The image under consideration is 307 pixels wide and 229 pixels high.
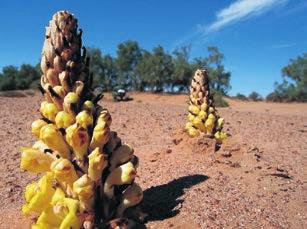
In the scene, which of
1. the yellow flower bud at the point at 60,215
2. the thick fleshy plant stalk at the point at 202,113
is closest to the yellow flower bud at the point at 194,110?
the thick fleshy plant stalk at the point at 202,113

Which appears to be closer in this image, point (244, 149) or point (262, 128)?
point (244, 149)

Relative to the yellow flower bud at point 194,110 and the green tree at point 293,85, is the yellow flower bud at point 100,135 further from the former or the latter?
the green tree at point 293,85

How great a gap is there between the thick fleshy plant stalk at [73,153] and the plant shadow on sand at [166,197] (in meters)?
0.58

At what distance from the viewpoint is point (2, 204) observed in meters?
5.21

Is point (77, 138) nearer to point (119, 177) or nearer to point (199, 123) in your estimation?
point (119, 177)

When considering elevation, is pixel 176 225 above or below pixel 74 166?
below

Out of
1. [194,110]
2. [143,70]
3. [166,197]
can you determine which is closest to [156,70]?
[143,70]

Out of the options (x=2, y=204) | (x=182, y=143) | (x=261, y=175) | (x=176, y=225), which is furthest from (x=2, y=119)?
(x=176, y=225)

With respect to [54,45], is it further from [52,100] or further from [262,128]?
[262,128]

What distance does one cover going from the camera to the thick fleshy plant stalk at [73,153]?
364 centimetres

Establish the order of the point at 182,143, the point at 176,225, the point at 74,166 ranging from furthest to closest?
the point at 182,143, the point at 176,225, the point at 74,166

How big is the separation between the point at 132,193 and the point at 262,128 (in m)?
9.73

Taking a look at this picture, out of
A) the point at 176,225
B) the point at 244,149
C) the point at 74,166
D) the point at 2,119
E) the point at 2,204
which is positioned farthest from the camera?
the point at 2,119

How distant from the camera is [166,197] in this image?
16.4 feet
